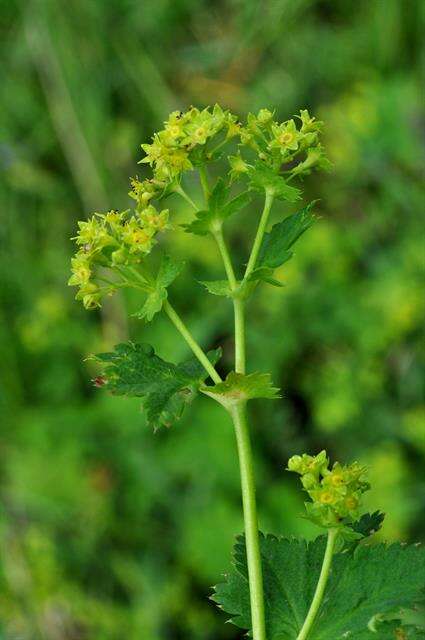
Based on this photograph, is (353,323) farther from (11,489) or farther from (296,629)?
(296,629)

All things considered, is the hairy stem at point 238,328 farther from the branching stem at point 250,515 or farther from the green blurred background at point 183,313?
the green blurred background at point 183,313

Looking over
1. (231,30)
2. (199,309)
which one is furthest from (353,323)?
(231,30)

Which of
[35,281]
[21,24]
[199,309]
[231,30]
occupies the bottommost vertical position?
[199,309]

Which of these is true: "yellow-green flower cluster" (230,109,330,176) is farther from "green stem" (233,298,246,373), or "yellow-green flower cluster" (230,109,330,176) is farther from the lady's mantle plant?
"green stem" (233,298,246,373)

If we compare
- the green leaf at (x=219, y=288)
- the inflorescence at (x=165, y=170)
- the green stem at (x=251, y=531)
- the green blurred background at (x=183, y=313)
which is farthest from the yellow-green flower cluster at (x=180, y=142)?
the green blurred background at (x=183, y=313)

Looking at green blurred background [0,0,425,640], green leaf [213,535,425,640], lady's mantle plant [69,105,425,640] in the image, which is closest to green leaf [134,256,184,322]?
lady's mantle plant [69,105,425,640]
